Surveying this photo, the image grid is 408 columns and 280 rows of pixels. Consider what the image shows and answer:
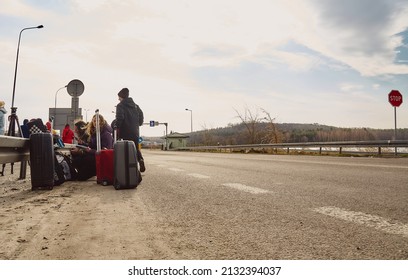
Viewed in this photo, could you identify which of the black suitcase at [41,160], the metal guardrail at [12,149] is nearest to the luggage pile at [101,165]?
the black suitcase at [41,160]

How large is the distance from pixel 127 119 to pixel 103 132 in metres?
0.84

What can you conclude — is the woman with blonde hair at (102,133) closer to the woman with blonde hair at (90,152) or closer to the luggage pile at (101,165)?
the woman with blonde hair at (90,152)

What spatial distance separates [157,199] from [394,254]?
315cm

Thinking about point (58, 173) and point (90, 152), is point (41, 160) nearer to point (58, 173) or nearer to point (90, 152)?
point (58, 173)

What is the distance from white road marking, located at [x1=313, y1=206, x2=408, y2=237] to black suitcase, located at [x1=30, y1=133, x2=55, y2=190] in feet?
13.6

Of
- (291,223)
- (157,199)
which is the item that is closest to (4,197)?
(157,199)

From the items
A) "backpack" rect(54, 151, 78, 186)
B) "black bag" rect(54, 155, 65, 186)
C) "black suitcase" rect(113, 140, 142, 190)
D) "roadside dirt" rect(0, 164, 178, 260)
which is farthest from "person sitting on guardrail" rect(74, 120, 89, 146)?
"roadside dirt" rect(0, 164, 178, 260)

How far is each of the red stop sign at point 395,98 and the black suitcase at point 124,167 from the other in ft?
54.0

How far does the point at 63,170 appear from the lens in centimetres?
702

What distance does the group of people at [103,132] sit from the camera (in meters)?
7.62

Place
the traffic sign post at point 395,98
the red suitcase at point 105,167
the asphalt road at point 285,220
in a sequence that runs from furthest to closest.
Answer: the traffic sign post at point 395,98, the red suitcase at point 105,167, the asphalt road at point 285,220

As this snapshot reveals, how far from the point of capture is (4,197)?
525cm
